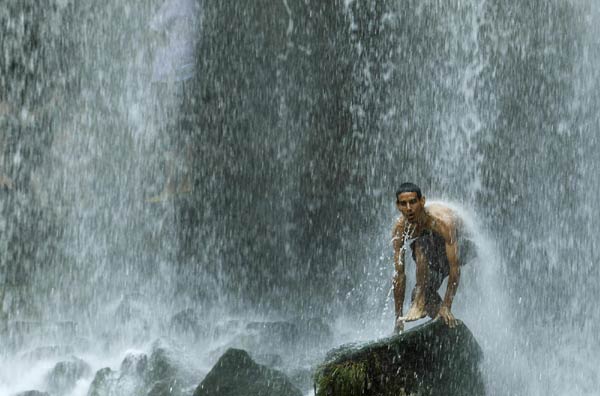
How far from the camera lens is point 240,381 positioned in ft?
24.1

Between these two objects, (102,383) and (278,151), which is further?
(278,151)

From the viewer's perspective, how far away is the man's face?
6637 millimetres

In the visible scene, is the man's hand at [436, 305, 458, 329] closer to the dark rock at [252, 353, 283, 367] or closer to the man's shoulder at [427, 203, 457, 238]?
the man's shoulder at [427, 203, 457, 238]

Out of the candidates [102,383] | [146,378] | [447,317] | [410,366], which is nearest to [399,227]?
[447,317]

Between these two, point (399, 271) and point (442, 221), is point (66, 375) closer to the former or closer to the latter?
point (399, 271)

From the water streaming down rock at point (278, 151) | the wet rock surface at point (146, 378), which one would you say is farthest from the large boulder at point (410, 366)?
the water streaming down rock at point (278, 151)

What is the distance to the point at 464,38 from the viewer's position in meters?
13.9

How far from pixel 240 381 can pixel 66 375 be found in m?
3.30

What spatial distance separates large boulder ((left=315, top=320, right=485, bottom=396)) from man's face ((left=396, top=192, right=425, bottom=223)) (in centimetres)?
98

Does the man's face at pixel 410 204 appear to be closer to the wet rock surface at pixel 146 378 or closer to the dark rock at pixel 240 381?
the dark rock at pixel 240 381

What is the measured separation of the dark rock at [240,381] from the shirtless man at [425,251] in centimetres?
142

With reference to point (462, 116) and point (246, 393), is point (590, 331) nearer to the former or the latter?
point (462, 116)

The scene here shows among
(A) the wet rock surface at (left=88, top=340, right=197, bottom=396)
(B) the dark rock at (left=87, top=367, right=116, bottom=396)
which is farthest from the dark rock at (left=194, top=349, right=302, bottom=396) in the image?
(B) the dark rock at (left=87, top=367, right=116, bottom=396)

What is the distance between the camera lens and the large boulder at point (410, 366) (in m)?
5.87
